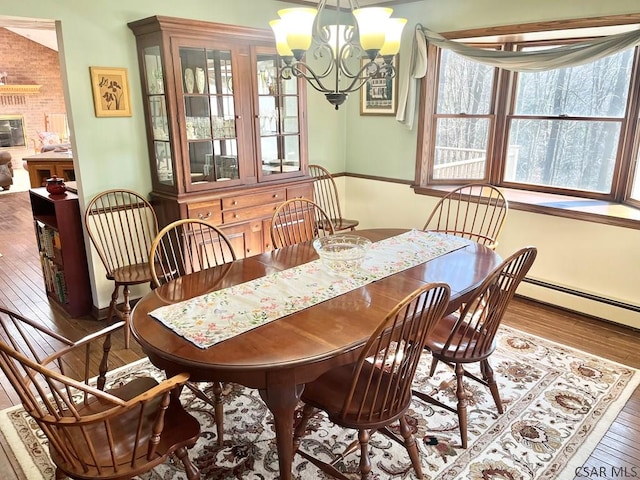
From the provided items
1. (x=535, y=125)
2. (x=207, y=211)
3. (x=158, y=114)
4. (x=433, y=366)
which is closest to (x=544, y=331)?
(x=433, y=366)

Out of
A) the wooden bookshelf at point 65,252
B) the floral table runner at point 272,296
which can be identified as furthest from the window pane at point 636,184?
the wooden bookshelf at point 65,252

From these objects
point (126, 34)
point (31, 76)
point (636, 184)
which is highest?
point (31, 76)

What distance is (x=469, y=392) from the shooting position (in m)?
2.60

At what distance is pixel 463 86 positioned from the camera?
13.4ft

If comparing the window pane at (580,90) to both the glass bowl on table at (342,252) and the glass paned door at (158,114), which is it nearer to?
the glass bowl on table at (342,252)

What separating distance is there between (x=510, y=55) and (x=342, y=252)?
2.15 m

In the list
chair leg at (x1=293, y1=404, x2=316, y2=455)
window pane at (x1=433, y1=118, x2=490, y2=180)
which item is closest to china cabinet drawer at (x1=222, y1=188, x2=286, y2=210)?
window pane at (x1=433, y1=118, x2=490, y2=180)

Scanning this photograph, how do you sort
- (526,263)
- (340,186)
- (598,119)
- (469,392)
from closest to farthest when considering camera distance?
(526,263) → (469,392) → (598,119) → (340,186)

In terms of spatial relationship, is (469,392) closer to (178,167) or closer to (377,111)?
(178,167)

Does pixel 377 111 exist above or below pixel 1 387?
above

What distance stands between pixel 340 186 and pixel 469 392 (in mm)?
2758

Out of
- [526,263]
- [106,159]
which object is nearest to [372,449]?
[526,263]

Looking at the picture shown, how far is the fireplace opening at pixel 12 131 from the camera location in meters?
9.80

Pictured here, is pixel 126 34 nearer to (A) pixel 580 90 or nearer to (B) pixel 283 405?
(B) pixel 283 405
